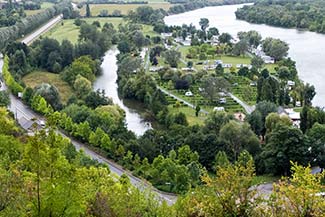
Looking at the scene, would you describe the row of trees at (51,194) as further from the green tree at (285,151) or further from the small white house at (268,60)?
the small white house at (268,60)

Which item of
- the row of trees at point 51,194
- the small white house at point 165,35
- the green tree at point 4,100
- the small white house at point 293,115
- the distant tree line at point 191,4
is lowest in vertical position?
Answer: the distant tree line at point 191,4

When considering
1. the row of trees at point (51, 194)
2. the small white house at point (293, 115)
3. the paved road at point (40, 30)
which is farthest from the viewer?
the paved road at point (40, 30)

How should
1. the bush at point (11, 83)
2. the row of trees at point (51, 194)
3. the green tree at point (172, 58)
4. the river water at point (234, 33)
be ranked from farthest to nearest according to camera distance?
the green tree at point (172, 58) → the bush at point (11, 83) → the river water at point (234, 33) → the row of trees at point (51, 194)

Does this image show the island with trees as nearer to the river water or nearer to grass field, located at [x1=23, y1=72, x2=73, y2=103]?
grass field, located at [x1=23, y1=72, x2=73, y2=103]

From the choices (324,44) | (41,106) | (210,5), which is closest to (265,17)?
(324,44)

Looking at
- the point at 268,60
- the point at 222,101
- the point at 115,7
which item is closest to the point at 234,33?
the point at 268,60

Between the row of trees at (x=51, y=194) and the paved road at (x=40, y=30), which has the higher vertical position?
the row of trees at (x=51, y=194)

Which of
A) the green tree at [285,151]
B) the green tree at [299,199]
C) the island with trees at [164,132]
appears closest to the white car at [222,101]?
the island with trees at [164,132]

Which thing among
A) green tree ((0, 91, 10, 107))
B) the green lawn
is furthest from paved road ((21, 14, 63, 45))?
the green lawn
